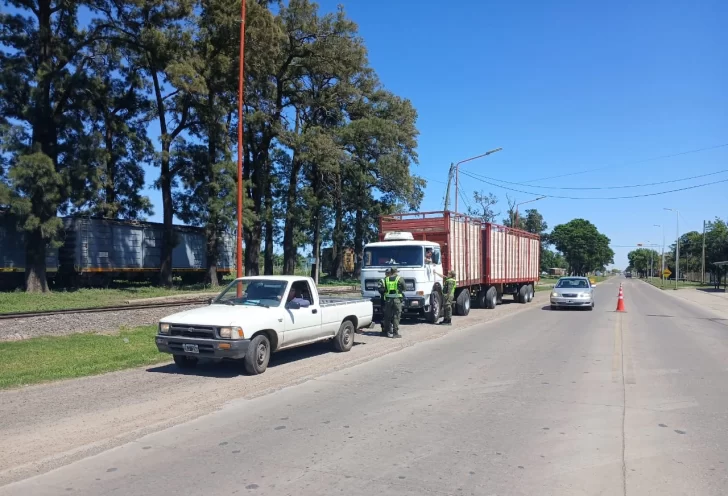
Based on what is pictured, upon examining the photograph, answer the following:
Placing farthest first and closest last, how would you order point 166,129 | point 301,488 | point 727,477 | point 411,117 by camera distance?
point 411,117 → point 166,129 → point 727,477 → point 301,488

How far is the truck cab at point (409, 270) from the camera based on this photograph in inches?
665

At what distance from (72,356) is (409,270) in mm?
9256

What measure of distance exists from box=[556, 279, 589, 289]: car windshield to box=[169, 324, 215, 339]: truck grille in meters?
20.4

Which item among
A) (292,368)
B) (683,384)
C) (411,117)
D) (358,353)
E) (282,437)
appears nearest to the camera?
(282,437)

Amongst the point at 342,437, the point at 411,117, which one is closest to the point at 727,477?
the point at 342,437

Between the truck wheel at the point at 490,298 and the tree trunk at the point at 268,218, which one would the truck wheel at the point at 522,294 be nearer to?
the truck wheel at the point at 490,298

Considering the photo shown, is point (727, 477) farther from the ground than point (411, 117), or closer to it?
closer to it

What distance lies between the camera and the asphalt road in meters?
4.84

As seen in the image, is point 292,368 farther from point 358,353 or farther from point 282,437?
point 282,437

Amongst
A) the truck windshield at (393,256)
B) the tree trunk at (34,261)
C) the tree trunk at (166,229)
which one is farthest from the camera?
the tree trunk at (166,229)

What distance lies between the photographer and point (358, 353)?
11.9m

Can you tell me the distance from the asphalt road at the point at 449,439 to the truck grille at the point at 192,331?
1571mm

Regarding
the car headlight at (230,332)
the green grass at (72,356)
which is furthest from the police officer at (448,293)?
the car headlight at (230,332)

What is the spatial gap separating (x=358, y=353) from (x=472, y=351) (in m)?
2.54
